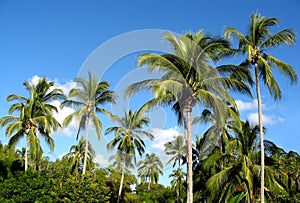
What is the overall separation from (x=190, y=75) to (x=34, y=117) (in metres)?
13.2

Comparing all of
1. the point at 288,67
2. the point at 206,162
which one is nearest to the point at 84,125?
the point at 206,162

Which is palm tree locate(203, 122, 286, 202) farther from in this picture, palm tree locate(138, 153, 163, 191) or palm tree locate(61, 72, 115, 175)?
palm tree locate(138, 153, 163, 191)

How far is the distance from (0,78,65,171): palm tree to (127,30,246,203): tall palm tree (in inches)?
418

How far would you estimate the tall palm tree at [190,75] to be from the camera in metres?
15.0

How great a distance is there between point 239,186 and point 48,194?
39.9 feet

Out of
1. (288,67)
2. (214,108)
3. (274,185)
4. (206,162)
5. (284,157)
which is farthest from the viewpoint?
(284,157)

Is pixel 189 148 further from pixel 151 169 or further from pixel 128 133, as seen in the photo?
pixel 151 169

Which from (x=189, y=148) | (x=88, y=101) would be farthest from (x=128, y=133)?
(x=189, y=148)

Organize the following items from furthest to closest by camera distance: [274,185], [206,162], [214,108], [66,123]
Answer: [66,123] → [206,162] → [274,185] → [214,108]

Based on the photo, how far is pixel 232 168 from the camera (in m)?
19.7

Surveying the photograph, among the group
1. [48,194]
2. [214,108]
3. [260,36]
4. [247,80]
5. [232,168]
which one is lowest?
[48,194]

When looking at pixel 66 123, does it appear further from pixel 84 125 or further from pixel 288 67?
pixel 288 67

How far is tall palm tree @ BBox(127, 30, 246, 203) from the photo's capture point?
15.0m

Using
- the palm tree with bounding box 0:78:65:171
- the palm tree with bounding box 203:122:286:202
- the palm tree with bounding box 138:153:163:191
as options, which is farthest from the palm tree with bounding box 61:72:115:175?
the palm tree with bounding box 138:153:163:191
